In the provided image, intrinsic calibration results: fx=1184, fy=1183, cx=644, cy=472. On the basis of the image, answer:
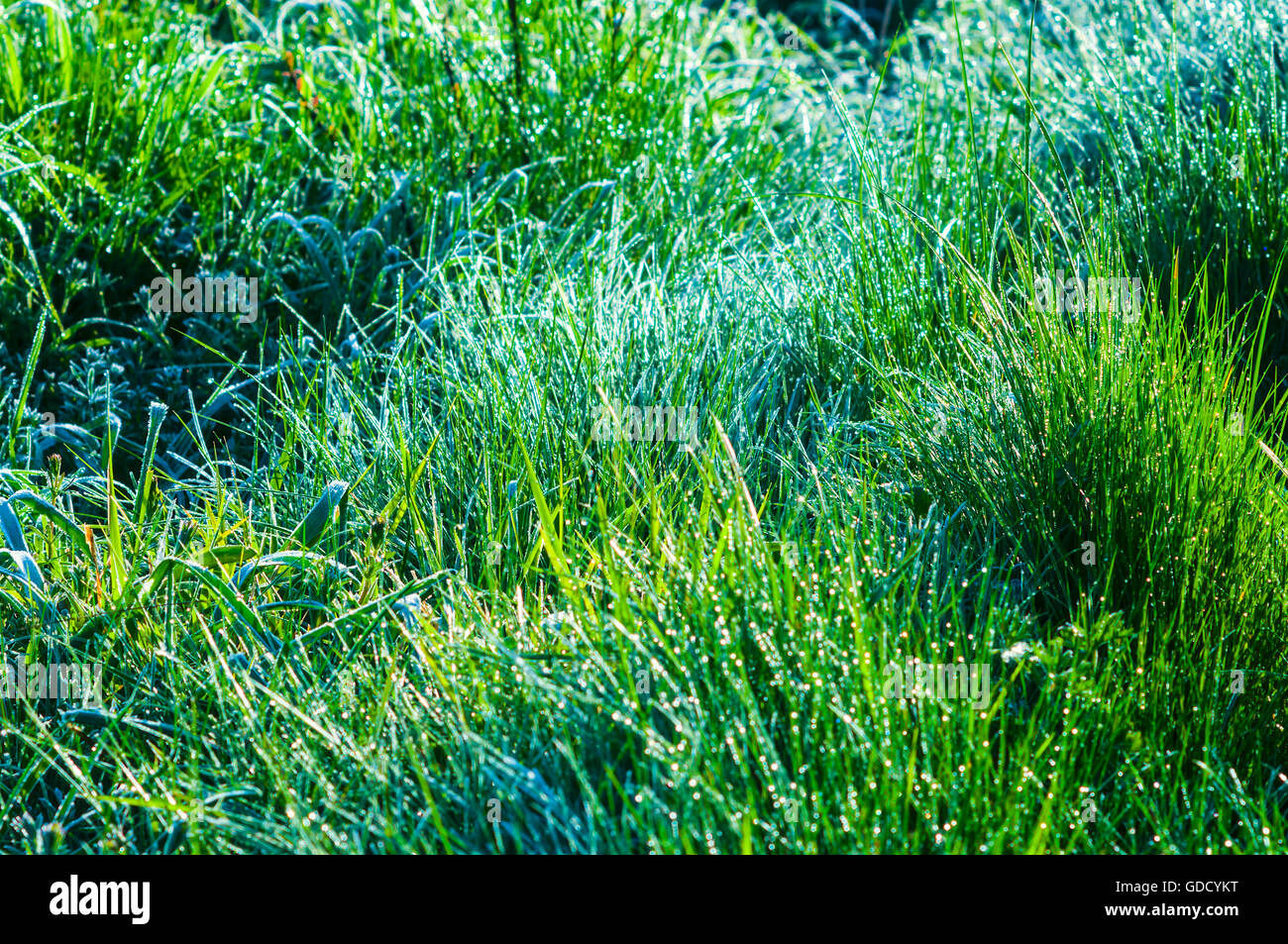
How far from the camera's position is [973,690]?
5.49ft

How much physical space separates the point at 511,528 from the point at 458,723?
58 cm

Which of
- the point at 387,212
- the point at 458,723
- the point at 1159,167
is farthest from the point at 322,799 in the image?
the point at 1159,167

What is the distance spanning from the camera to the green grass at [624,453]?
1608 mm

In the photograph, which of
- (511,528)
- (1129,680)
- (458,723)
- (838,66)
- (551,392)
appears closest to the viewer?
(458,723)

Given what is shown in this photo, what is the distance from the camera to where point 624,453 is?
7.36ft

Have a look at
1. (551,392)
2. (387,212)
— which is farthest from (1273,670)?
(387,212)

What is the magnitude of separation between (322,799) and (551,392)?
3.63 ft

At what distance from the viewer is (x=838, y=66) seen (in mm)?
5023

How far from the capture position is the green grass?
63.3 inches

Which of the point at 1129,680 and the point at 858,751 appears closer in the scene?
the point at 858,751
